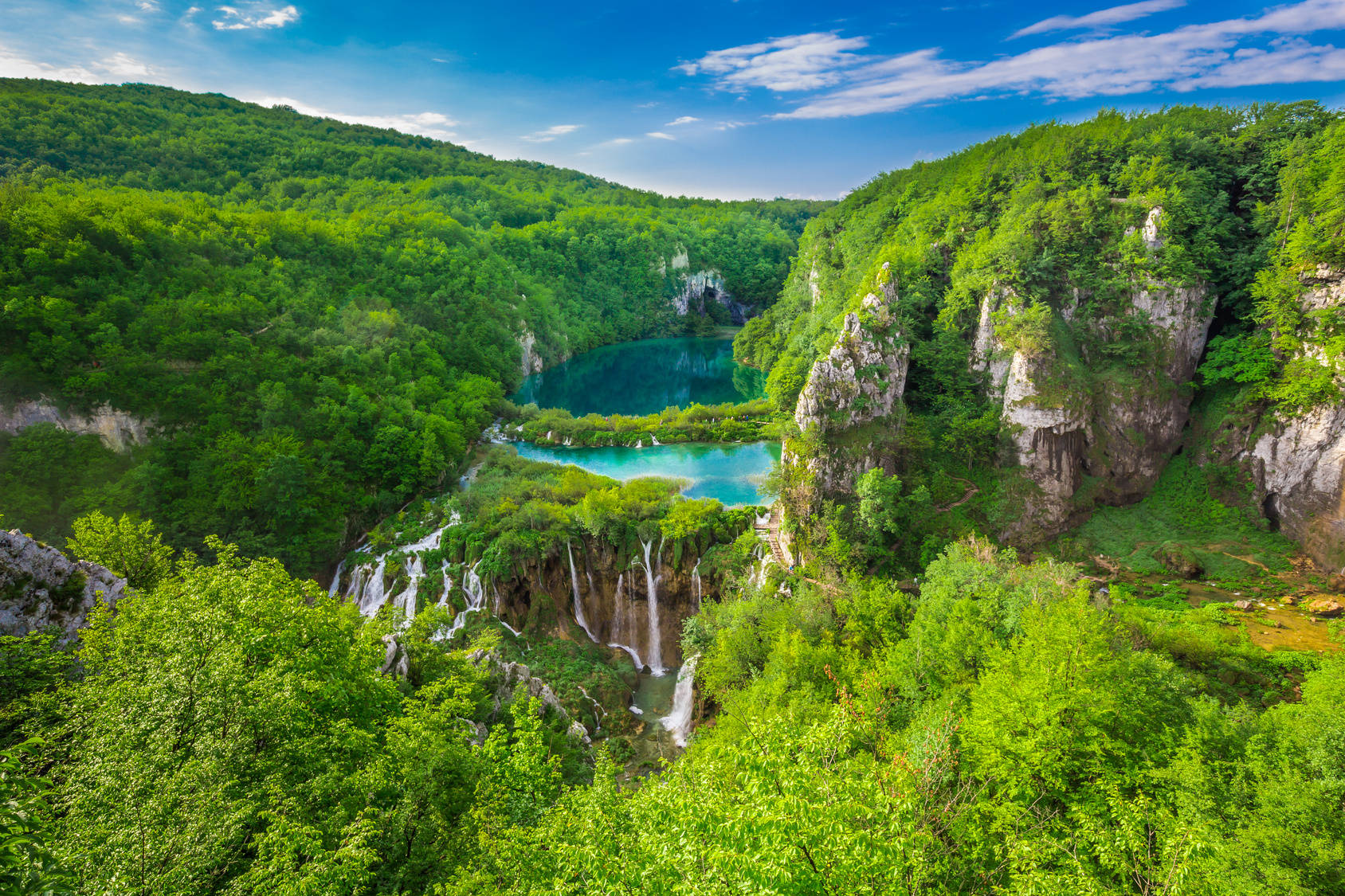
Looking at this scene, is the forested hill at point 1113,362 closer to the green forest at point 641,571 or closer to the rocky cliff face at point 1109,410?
the rocky cliff face at point 1109,410

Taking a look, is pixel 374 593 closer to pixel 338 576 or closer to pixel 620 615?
pixel 338 576

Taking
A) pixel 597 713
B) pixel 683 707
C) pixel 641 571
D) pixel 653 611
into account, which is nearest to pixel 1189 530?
pixel 683 707

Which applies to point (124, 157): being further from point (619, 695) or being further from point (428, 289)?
point (619, 695)

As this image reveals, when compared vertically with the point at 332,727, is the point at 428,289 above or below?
above

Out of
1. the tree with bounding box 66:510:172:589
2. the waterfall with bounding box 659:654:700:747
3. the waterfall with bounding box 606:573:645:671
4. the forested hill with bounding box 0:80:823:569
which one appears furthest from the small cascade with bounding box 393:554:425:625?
the waterfall with bounding box 659:654:700:747

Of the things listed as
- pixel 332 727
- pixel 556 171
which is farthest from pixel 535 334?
pixel 556 171

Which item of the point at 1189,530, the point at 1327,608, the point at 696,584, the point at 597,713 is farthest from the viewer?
the point at 696,584

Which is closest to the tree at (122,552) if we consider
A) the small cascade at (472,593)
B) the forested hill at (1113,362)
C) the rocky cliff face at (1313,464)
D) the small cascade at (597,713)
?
the small cascade at (472,593)
